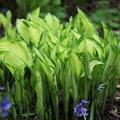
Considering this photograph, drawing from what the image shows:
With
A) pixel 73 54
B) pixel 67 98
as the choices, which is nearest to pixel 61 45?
pixel 73 54

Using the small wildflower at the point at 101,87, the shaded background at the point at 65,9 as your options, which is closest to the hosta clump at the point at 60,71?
the small wildflower at the point at 101,87

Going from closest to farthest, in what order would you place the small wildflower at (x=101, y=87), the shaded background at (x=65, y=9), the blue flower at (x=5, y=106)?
1. the blue flower at (x=5, y=106)
2. the small wildflower at (x=101, y=87)
3. the shaded background at (x=65, y=9)

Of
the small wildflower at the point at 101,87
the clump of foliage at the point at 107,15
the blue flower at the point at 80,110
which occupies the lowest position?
the blue flower at the point at 80,110

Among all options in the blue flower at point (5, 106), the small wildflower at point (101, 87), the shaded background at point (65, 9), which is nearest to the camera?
the blue flower at point (5, 106)

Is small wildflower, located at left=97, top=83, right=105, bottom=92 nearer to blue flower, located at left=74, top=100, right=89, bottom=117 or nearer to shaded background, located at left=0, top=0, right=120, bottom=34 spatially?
blue flower, located at left=74, top=100, right=89, bottom=117

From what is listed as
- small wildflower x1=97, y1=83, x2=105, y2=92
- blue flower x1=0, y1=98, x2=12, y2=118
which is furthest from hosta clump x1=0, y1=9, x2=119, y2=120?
blue flower x1=0, y1=98, x2=12, y2=118

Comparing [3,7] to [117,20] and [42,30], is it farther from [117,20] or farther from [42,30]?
[42,30]

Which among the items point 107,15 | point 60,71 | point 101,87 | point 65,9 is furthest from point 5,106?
point 65,9

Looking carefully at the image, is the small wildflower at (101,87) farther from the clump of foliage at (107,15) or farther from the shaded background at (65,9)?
the clump of foliage at (107,15)

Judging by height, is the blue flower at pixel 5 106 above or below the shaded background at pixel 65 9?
below
